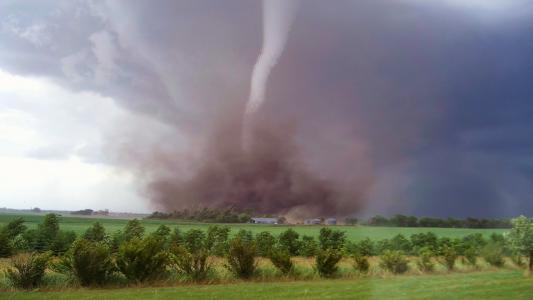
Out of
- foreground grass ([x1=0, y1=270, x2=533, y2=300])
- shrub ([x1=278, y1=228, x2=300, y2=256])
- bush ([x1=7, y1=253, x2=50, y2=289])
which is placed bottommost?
foreground grass ([x1=0, y1=270, x2=533, y2=300])

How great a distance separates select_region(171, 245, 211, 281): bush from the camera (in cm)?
1819

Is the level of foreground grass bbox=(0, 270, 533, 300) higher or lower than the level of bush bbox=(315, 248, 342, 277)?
lower

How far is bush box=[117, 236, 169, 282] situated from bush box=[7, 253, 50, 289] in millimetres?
2565

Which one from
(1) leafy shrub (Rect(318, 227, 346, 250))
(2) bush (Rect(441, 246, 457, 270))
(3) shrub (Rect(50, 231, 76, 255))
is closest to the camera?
(2) bush (Rect(441, 246, 457, 270))

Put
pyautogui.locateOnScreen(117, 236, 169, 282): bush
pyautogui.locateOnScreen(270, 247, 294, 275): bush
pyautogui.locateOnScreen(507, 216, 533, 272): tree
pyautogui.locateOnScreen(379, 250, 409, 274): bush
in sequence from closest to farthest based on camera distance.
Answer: pyautogui.locateOnScreen(117, 236, 169, 282): bush
pyautogui.locateOnScreen(270, 247, 294, 275): bush
pyautogui.locateOnScreen(379, 250, 409, 274): bush
pyautogui.locateOnScreen(507, 216, 533, 272): tree

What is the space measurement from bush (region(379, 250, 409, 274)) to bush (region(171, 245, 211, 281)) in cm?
880

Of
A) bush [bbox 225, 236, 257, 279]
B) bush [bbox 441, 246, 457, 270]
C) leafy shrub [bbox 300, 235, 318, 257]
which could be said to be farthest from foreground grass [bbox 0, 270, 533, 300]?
leafy shrub [bbox 300, 235, 318, 257]

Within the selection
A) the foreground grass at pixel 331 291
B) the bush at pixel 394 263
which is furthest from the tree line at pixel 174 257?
the foreground grass at pixel 331 291

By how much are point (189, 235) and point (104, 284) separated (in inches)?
581

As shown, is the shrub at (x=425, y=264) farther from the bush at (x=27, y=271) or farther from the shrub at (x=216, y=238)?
the bush at (x=27, y=271)

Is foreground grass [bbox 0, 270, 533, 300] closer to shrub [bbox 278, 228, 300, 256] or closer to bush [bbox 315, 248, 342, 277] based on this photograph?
bush [bbox 315, 248, 342, 277]

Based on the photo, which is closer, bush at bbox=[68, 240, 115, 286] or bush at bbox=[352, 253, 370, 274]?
bush at bbox=[68, 240, 115, 286]

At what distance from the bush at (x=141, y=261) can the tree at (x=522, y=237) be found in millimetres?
16984

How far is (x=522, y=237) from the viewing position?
2294cm
